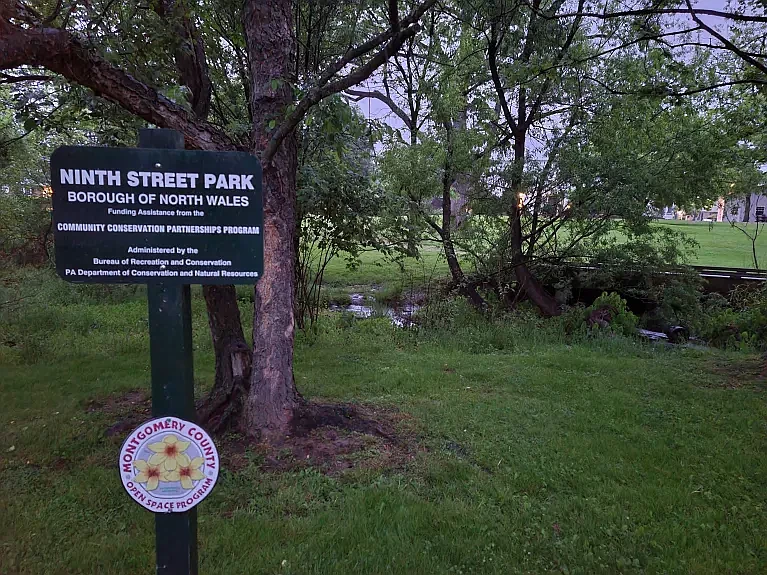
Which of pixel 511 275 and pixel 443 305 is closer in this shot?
pixel 443 305

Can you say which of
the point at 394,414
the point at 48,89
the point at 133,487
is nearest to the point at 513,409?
the point at 394,414

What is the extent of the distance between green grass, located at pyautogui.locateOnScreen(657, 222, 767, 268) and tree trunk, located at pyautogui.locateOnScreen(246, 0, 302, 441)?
18.9 meters

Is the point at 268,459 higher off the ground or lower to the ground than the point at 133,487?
lower

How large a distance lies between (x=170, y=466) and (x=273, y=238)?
2.42 metres

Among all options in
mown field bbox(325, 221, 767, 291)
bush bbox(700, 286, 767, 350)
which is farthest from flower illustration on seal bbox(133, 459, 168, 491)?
bush bbox(700, 286, 767, 350)

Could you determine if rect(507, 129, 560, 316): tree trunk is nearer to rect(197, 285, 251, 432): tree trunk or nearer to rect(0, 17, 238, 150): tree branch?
Answer: rect(197, 285, 251, 432): tree trunk

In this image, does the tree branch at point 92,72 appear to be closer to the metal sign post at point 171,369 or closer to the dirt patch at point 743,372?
the metal sign post at point 171,369

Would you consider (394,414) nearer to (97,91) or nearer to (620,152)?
(97,91)

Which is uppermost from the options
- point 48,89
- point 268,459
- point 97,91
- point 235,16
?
point 235,16

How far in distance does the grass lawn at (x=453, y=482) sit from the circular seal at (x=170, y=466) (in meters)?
1.03

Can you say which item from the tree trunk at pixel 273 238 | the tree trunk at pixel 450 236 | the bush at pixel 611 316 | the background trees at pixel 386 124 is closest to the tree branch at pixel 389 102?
the background trees at pixel 386 124

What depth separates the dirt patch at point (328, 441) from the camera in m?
4.08

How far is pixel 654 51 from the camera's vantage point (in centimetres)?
750

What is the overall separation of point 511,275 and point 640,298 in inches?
119
